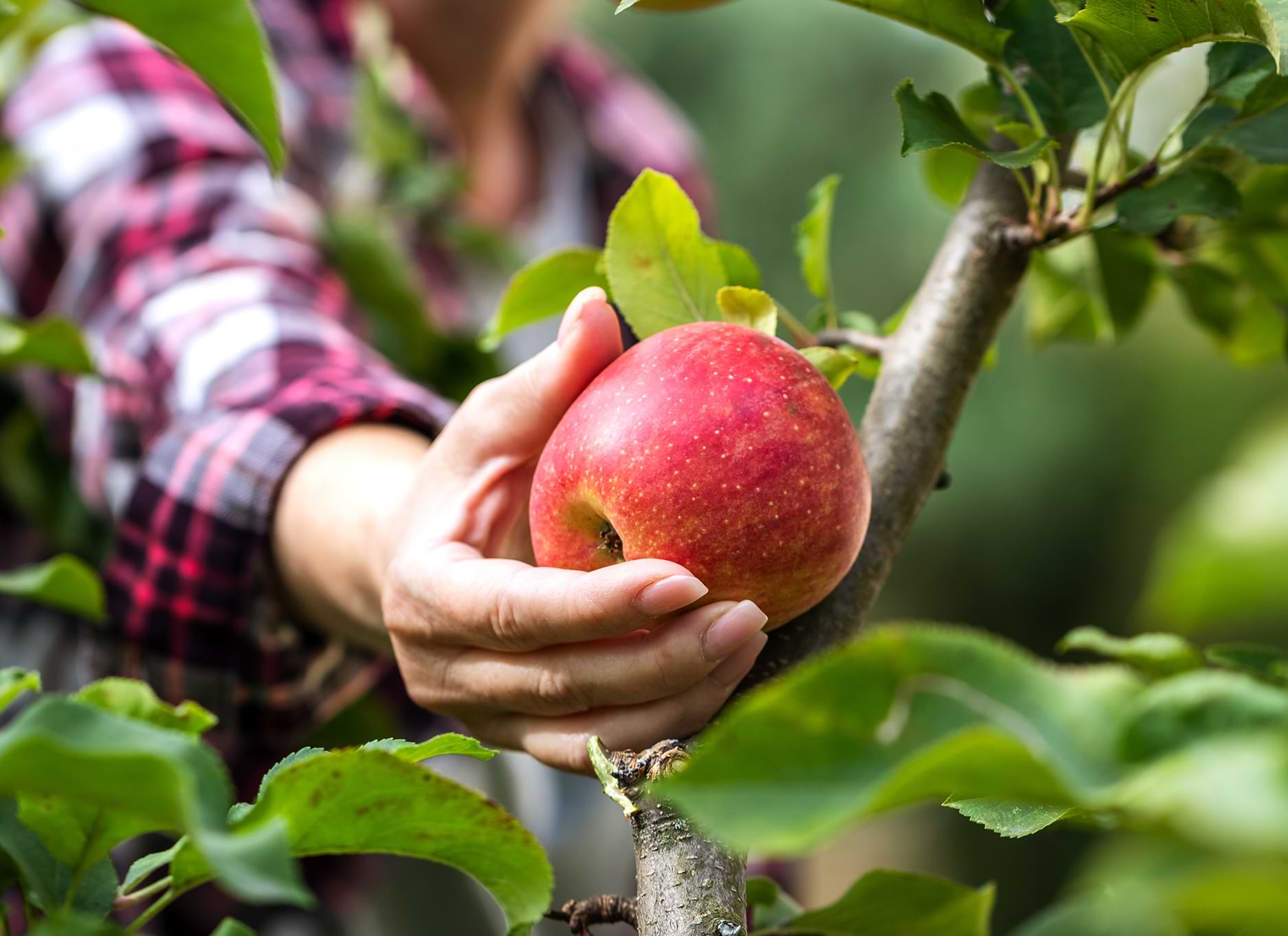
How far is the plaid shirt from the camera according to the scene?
2.62ft

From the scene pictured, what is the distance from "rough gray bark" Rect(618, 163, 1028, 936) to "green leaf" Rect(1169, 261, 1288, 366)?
0.55 feet

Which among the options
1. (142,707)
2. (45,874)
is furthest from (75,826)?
(142,707)

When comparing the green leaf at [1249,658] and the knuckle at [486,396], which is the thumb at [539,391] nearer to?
the knuckle at [486,396]

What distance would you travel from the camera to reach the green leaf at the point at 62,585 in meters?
0.62

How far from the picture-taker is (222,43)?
41 centimetres

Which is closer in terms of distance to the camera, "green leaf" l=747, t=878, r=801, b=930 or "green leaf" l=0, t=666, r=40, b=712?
"green leaf" l=0, t=666, r=40, b=712

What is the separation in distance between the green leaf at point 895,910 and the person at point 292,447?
0.09 m

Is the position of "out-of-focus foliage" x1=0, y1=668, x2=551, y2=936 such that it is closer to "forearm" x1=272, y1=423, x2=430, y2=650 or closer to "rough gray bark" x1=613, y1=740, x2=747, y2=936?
"rough gray bark" x1=613, y1=740, x2=747, y2=936

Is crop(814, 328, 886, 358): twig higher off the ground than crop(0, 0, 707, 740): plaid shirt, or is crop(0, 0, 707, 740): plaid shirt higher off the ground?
crop(814, 328, 886, 358): twig

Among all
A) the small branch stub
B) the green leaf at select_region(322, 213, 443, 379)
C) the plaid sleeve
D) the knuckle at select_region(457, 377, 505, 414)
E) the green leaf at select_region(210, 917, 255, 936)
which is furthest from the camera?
the green leaf at select_region(322, 213, 443, 379)

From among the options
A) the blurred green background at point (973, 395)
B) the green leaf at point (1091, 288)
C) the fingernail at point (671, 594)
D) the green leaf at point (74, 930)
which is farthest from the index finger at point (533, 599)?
the blurred green background at point (973, 395)

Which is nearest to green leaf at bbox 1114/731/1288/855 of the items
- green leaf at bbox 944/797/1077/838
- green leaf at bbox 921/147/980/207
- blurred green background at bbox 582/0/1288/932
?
green leaf at bbox 944/797/1077/838

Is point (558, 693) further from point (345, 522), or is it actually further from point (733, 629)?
point (345, 522)

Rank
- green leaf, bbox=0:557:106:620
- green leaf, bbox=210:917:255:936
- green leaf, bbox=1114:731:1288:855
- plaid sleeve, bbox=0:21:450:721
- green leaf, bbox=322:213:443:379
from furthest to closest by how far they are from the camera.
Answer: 1. green leaf, bbox=322:213:443:379
2. plaid sleeve, bbox=0:21:450:721
3. green leaf, bbox=0:557:106:620
4. green leaf, bbox=210:917:255:936
5. green leaf, bbox=1114:731:1288:855
